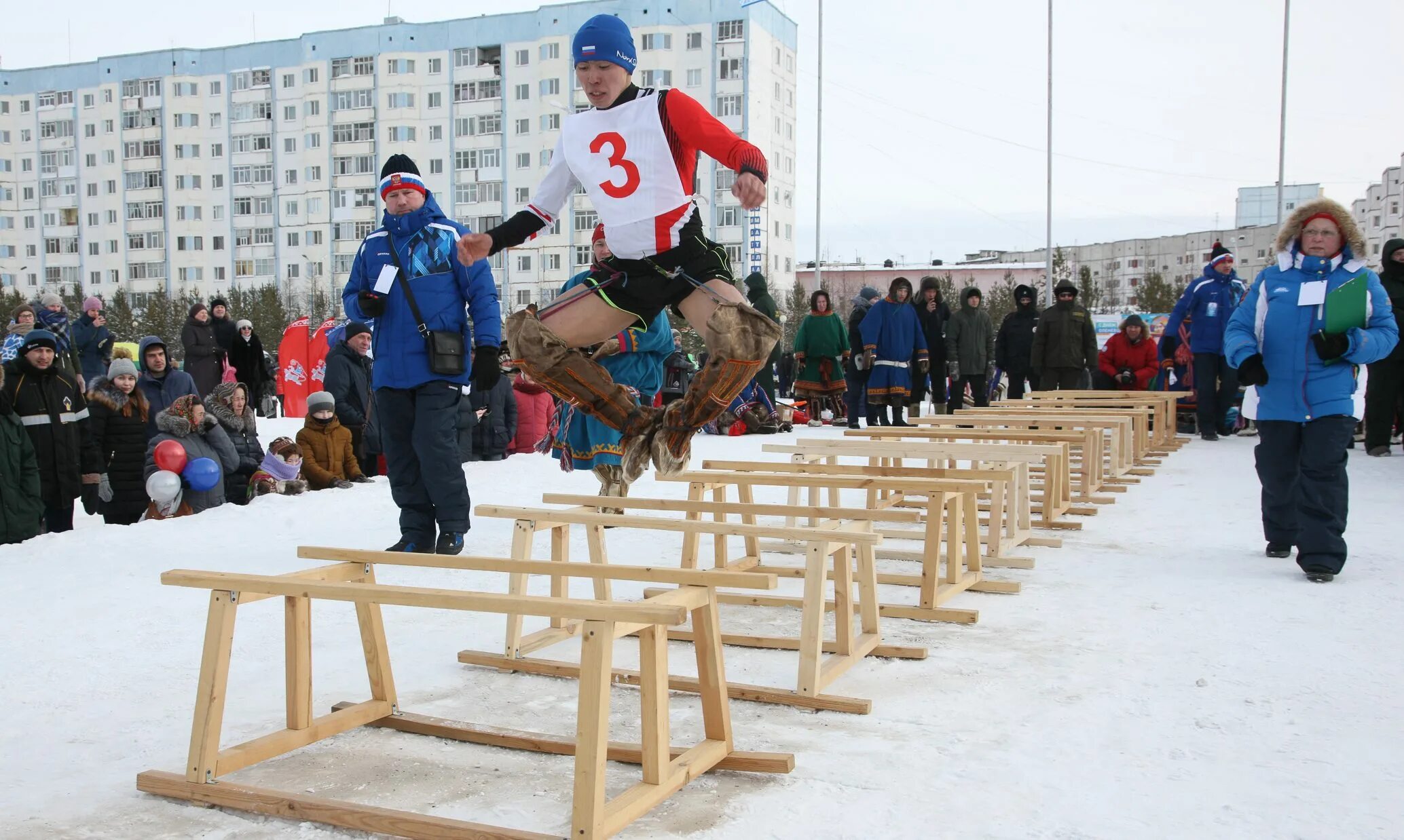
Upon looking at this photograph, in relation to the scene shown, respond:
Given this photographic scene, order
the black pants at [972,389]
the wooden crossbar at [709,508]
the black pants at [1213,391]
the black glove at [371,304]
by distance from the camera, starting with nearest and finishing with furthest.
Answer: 1. the wooden crossbar at [709,508]
2. the black glove at [371,304]
3. the black pants at [1213,391]
4. the black pants at [972,389]

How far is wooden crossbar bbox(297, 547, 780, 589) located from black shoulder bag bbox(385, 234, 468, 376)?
7.51ft

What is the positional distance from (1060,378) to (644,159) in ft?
38.6

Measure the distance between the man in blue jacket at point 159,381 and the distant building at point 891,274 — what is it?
75377 mm

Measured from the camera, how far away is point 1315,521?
20.2 feet

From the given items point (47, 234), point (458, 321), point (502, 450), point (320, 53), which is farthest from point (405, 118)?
point (458, 321)

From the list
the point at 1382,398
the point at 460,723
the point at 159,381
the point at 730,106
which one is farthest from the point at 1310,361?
the point at 730,106

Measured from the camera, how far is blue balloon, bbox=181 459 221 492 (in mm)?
8789

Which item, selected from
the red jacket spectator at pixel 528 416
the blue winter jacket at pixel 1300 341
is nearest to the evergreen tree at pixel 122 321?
the red jacket spectator at pixel 528 416

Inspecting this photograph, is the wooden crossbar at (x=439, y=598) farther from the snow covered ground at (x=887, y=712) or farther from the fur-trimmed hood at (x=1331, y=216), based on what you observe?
the fur-trimmed hood at (x=1331, y=216)

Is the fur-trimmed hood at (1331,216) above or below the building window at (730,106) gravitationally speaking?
below

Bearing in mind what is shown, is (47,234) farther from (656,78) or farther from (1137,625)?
(1137,625)

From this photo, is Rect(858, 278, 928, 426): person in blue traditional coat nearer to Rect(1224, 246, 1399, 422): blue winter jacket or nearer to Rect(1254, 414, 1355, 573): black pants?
Rect(1254, 414, 1355, 573): black pants

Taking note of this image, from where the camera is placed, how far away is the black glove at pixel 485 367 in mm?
6145

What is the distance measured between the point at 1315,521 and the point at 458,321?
490 centimetres
